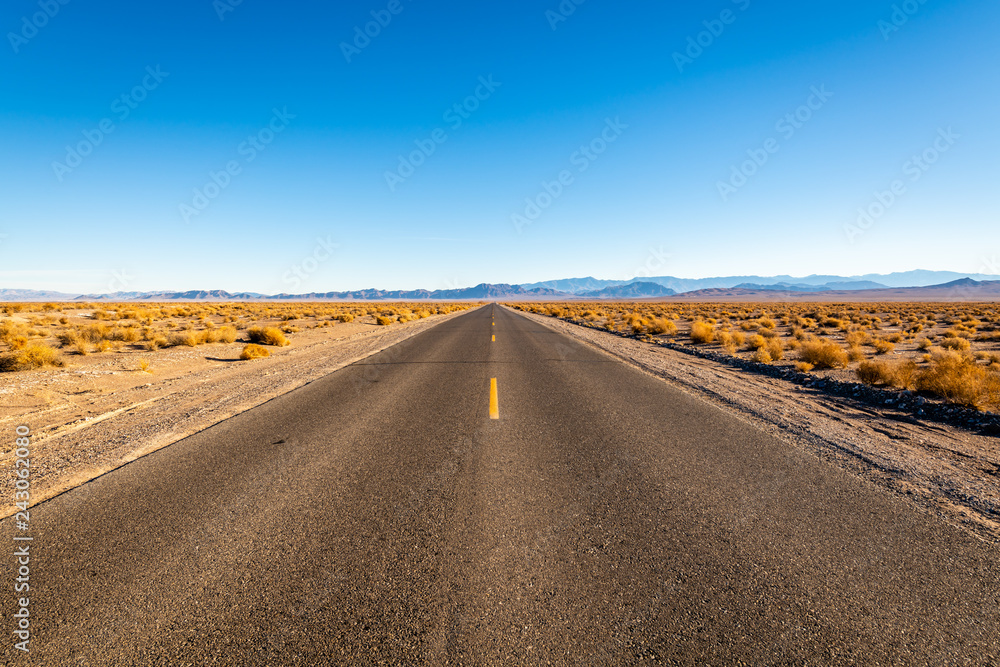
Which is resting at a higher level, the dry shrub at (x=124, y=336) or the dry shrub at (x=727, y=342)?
the dry shrub at (x=124, y=336)

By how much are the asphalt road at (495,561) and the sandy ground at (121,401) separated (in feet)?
2.29

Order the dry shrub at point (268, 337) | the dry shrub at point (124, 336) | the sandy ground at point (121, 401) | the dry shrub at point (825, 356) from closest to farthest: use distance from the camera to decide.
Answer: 1. the sandy ground at point (121, 401)
2. the dry shrub at point (825, 356)
3. the dry shrub at point (124, 336)
4. the dry shrub at point (268, 337)

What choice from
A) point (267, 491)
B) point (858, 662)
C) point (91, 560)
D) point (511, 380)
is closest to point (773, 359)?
point (511, 380)

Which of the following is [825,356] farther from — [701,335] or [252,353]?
Answer: [252,353]

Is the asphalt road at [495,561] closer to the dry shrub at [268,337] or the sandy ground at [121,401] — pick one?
the sandy ground at [121,401]

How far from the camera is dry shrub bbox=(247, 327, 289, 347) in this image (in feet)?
58.1

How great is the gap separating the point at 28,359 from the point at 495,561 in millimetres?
13885

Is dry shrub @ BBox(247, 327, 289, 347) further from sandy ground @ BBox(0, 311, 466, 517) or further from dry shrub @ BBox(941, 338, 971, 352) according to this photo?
dry shrub @ BBox(941, 338, 971, 352)

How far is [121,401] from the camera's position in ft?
25.9

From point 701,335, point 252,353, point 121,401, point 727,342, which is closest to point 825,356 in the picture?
point 727,342

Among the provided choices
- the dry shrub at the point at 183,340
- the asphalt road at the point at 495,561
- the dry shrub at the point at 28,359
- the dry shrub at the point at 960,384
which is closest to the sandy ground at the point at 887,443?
the asphalt road at the point at 495,561

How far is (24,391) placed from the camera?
840cm

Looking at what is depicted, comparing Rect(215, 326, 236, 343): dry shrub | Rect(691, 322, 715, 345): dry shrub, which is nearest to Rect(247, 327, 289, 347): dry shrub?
Rect(215, 326, 236, 343): dry shrub

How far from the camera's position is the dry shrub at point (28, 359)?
1022cm
